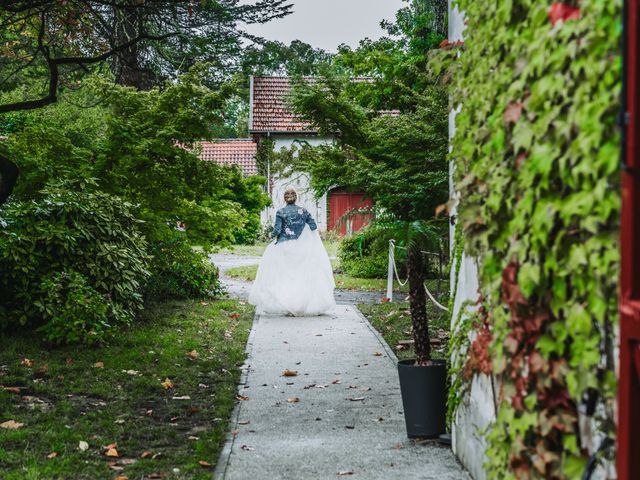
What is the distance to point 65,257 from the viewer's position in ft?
33.7

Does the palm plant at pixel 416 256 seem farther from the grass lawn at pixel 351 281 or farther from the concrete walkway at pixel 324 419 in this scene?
the grass lawn at pixel 351 281

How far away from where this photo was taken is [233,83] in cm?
1197

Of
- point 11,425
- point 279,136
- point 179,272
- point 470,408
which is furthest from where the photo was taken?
point 279,136

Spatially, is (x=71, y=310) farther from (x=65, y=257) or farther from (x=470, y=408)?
(x=470, y=408)

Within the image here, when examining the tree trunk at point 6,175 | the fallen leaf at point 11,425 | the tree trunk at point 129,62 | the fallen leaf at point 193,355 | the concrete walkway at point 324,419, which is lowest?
the concrete walkway at point 324,419

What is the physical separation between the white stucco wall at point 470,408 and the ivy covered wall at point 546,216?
90 centimetres

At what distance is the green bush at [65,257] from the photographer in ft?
Answer: 31.8

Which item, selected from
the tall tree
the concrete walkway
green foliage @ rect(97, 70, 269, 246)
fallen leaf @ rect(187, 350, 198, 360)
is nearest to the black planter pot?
the concrete walkway

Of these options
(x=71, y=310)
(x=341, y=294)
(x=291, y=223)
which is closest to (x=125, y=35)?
(x=291, y=223)

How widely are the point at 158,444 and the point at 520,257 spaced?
13.1 ft

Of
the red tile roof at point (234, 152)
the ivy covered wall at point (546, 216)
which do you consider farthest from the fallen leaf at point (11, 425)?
the red tile roof at point (234, 152)

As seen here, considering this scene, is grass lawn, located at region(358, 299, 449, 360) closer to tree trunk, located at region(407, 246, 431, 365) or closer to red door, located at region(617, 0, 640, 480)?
tree trunk, located at region(407, 246, 431, 365)

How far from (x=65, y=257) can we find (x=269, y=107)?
2874 centimetres

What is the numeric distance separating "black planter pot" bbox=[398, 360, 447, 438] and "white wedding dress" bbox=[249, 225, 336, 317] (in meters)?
7.29
